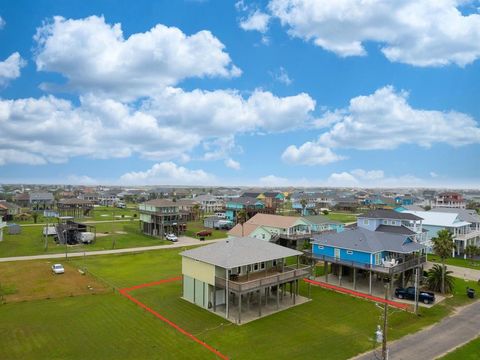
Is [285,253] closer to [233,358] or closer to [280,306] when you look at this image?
[280,306]

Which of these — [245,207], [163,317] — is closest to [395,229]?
[163,317]

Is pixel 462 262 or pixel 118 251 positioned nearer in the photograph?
pixel 462 262

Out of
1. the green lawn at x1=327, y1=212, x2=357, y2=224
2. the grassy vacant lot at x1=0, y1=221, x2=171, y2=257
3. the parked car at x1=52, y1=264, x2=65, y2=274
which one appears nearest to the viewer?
the parked car at x1=52, y1=264, x2=65, y2=274

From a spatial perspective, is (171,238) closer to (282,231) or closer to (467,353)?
(282,231)

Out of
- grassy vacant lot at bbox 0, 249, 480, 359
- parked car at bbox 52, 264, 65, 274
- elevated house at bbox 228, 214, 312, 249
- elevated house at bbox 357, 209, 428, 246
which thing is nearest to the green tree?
grassy vacant lot at bbox 0, 249, 480, 359

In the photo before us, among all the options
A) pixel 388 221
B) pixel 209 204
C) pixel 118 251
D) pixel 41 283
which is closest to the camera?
pixel 41 283

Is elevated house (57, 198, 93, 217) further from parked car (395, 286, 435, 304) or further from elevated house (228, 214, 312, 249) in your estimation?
parked car (395, 286, 435, 304)

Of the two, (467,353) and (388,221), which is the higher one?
(388,221)

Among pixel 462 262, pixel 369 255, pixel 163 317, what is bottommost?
pixel 462 262

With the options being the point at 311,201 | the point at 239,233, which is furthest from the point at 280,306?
the point at 311,201
